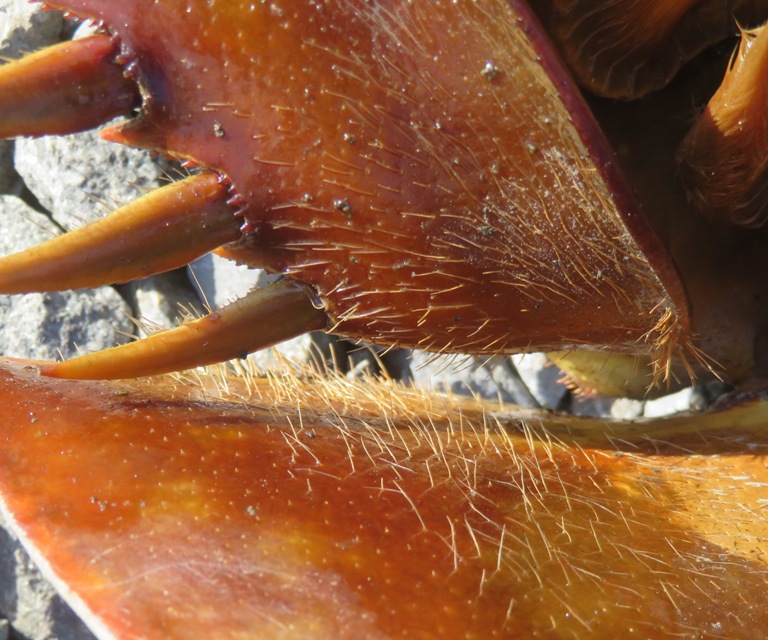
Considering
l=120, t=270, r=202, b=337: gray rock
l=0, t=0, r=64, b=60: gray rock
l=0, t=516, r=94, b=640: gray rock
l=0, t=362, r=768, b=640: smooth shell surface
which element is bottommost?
l=0, t=516, r=94, b=640: gray rock

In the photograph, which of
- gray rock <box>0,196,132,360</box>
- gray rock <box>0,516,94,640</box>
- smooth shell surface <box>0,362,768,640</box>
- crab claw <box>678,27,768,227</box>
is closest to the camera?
smooth shell surface <box>0,362,768,640</box>

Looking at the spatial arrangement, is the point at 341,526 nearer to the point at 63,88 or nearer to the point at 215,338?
the point at 215,338

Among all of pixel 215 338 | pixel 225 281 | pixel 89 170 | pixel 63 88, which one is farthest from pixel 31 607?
pixel 63 88

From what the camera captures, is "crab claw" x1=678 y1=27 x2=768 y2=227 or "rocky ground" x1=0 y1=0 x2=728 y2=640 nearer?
"crab claw" x1=678 y1=27 x2=768 y2=227

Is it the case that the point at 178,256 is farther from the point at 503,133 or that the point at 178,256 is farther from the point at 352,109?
the point at 503,133

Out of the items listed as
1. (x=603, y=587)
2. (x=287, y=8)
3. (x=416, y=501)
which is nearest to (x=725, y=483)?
(x=603, y=587)

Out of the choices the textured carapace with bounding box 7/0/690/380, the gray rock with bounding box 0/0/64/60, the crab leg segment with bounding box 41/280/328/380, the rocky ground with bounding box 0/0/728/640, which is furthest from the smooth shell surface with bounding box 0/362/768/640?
the gray rock with bounding box 0/0/64/60

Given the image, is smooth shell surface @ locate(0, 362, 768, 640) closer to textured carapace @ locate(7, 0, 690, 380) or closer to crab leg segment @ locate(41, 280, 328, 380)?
crab leg segment @ locate(41, 280, 328, 380)
